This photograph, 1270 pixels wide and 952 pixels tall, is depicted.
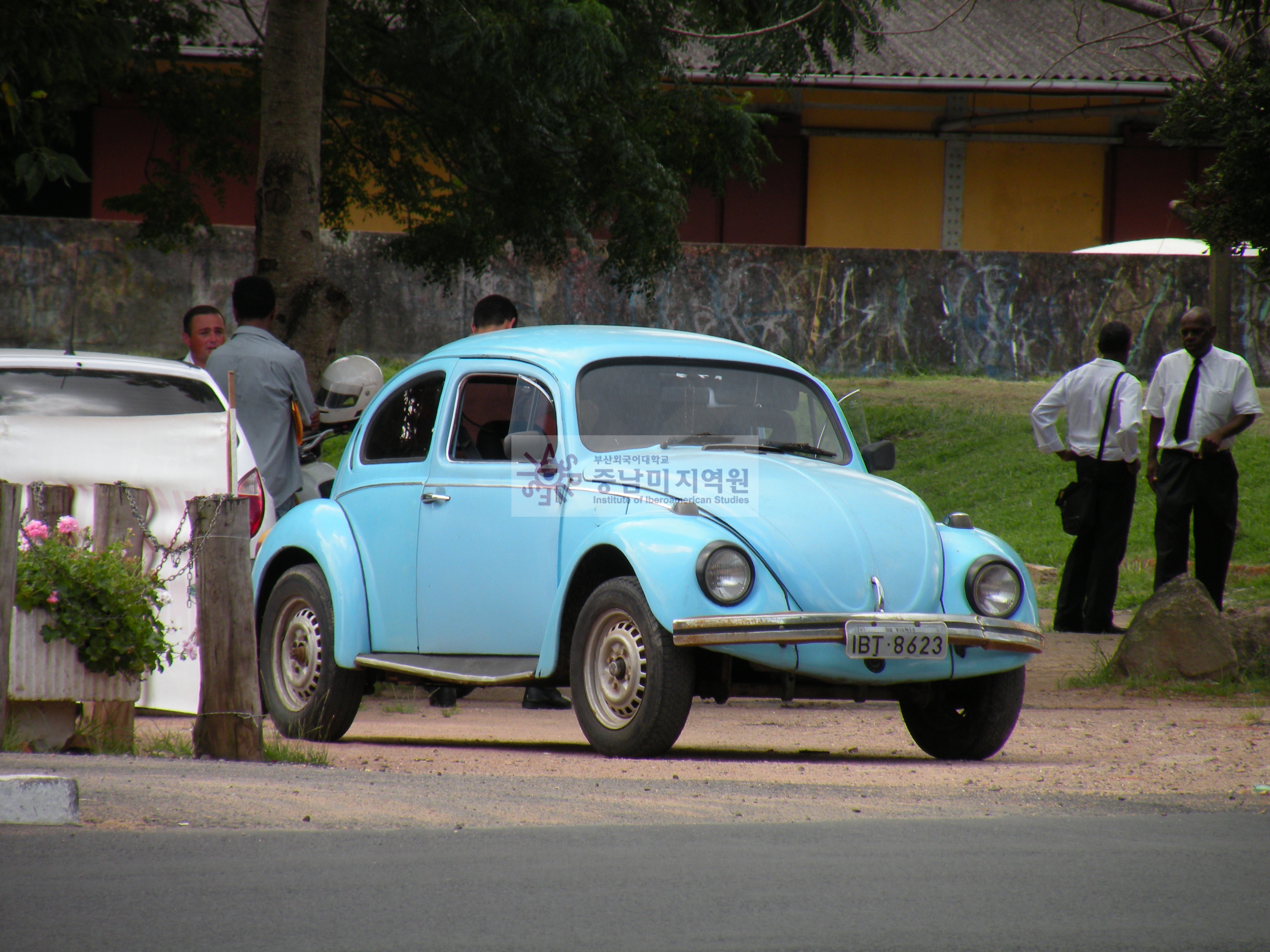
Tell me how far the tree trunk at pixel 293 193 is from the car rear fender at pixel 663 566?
17.1 feet

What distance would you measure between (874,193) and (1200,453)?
1741 cm

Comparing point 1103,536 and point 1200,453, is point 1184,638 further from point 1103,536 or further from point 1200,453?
point 1103,536

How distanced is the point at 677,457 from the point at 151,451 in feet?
8.13

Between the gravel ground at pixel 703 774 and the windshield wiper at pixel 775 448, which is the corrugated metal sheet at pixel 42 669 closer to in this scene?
the gravel ground at pixel 703 774

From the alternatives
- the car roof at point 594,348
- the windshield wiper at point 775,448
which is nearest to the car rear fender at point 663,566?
the windshield wiper at point 775,448

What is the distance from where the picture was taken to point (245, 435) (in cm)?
859

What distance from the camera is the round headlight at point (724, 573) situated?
627cm

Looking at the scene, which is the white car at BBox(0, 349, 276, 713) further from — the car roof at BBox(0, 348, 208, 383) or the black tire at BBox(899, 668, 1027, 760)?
the black tire at BBox(899, 668, 1027, 760)

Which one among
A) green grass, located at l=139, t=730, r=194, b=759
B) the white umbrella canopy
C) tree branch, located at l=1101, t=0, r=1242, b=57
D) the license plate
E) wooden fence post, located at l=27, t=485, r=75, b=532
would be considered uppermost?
tree branch, located at l=1101, t=0, r=1242, b=57

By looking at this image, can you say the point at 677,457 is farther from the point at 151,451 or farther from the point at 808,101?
the point at 808,101

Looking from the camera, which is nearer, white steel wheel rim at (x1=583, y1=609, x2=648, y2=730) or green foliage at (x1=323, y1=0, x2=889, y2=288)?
white steel wheel rim at (x1=583, y1=609, x2=648, y2=730)

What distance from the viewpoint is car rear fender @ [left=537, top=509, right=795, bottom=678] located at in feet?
20.5

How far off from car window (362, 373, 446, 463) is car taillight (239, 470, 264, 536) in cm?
57

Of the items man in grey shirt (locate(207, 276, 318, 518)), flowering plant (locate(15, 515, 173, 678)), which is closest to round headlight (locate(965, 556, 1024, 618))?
flowering plant (locate(15, 515, 173, 678))
